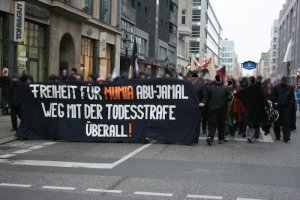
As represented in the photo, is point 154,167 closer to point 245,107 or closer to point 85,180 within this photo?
point 85,180

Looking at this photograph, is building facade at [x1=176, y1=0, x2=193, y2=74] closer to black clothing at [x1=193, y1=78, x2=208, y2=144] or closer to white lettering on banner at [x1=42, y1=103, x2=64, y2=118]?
black clothing at [x1=193, y1=78, x2=208, y2=144]

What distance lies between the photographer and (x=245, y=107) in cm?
1343

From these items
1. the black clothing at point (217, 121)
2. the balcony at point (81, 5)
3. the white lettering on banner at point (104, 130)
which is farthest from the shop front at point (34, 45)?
the black clothing at point (217, 121)

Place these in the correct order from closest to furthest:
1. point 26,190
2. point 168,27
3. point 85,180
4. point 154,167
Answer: point 26,190
point 85,180
point 154,167
point 168,27

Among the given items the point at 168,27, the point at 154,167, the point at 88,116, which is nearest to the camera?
the point at 154,167

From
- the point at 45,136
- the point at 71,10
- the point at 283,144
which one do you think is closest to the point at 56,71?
the point at 71,10

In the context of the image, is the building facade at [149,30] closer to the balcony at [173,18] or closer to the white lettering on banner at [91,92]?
the balcony at [173,18]

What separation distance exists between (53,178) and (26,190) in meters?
0.91

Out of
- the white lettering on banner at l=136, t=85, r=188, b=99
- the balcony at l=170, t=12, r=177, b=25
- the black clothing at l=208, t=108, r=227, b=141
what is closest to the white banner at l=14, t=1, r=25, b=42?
the white lettering on banner at l=136, t=85, r=188, b=99

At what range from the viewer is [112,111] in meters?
12.6

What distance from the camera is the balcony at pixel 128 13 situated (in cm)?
3853

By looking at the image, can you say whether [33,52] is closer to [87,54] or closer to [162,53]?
[87,54]

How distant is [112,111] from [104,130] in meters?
0.52

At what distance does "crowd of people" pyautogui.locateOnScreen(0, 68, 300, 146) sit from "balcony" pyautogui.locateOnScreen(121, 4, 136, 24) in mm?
24168
